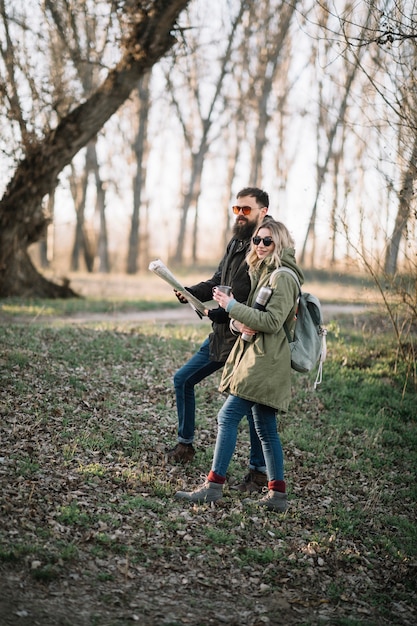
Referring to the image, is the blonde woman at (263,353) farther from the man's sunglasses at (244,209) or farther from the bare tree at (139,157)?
the bare tree at (139,157)

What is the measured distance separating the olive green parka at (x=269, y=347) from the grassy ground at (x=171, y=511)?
3.91 ft

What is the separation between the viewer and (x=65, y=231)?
46.5 metres

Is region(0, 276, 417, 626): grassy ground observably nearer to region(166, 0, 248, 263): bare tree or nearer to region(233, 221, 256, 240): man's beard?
region(233, 221, 256, 240): man's beard

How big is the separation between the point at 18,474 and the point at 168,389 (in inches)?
129

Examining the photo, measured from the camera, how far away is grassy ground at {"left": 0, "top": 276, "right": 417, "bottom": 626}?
4.35 meters

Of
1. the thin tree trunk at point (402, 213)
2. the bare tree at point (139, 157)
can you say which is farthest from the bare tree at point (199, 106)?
the thin tree trunk at point (402, 213)

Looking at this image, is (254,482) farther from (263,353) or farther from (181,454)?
(263,353)

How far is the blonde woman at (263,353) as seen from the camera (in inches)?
199

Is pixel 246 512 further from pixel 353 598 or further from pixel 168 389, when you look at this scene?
pixel 168 389

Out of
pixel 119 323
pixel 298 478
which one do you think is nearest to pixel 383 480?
pixel 298 478

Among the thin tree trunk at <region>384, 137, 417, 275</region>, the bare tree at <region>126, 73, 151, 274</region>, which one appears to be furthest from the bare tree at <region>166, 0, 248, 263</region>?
the thin tree trunk at <region>384, 137, 417, 275</region>

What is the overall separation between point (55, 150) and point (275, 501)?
10.9 meters

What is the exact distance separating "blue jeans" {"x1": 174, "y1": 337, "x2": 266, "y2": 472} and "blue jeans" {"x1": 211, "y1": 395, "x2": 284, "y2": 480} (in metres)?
0.47

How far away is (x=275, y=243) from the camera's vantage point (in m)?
5.18
